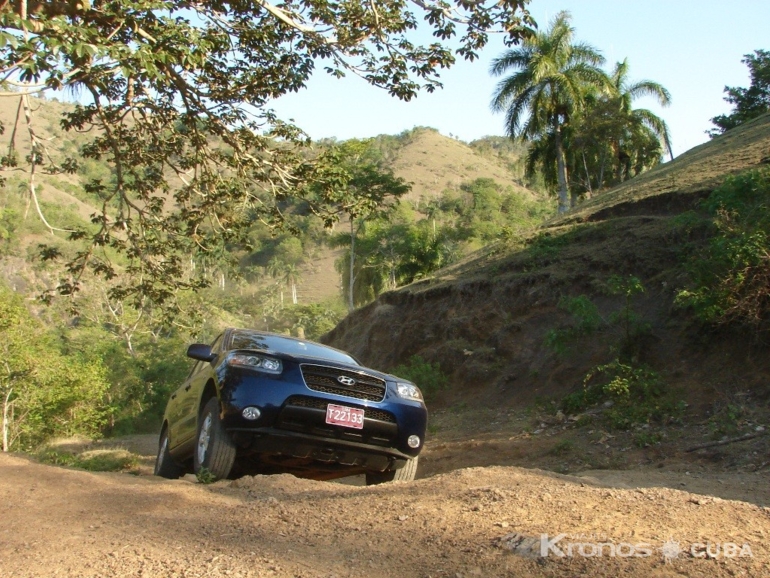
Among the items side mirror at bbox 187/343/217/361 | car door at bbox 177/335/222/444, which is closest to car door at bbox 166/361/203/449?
car door at bbox 177/335/222/444

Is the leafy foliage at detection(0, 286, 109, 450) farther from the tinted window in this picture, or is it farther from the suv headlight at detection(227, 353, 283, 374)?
the suv headlight at detection(227, 353, 283, 374)

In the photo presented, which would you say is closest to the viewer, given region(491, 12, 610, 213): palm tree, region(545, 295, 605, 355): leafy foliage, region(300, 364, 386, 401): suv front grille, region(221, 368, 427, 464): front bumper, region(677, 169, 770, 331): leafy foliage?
region(221, 368, 427, 464): front bumper

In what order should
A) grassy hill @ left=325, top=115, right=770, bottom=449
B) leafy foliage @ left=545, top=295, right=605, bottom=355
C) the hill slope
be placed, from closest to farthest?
grassy hill @ left=325, top=115, right=770, bottom=449
leafy foliage @ left=545, top=295, right=605, bottom=355
the hill slope

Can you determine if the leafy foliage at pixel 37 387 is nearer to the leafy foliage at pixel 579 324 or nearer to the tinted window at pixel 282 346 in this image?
the tinted window at pixel 282 346

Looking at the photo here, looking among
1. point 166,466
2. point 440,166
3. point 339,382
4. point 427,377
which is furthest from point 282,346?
point 440,166

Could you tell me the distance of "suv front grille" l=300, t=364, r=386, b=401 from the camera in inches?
243

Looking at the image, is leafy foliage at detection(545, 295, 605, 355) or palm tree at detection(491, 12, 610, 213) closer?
leafy foliage at detection(545, 295, 605, 355)

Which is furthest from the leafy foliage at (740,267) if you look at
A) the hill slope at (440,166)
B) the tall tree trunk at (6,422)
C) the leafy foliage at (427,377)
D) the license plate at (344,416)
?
the hill slope at (440,166)

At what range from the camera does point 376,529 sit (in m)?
4.09

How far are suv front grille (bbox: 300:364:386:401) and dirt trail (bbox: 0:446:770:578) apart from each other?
92 centimetres

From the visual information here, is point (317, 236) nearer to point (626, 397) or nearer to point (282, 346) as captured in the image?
point (626, 397)

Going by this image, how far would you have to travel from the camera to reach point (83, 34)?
21.9 feet

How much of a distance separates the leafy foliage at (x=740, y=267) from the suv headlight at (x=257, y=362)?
580 centimetres

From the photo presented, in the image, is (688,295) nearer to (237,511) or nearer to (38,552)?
(237,511)
